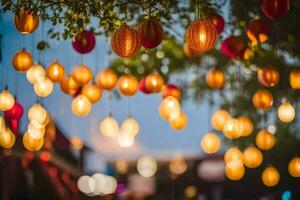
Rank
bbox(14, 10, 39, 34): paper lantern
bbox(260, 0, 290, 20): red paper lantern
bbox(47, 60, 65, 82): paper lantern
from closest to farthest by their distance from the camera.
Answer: bbox(260, 0, 290, 20): red paper lantern < bbox(14, 10, 39, 34): paper lantern < bbox(47, 60, 65, 82): paper lantern

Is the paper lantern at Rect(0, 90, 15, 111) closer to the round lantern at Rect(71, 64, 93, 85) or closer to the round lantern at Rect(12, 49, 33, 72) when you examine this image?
the round lantern at Rect(12, 49, 33, 72)

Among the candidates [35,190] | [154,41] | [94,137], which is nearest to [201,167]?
[94,137]

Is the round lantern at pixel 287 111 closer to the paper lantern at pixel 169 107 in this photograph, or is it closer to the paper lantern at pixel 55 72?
the paper lantern at pixel 169 107

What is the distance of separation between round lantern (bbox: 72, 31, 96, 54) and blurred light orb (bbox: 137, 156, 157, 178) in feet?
31.2

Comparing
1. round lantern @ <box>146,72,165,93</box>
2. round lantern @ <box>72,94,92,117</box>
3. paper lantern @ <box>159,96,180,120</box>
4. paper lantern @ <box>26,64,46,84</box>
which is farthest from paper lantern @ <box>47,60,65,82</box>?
paper lantern @ <box>159,96,180,120</box>

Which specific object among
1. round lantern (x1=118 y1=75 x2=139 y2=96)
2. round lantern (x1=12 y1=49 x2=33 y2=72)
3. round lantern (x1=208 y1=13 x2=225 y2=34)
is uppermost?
round lantern (x1=208 y1=13 x2=225 y2=34)

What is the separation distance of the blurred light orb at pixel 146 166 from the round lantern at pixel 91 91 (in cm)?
820

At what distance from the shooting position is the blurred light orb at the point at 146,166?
48.7 feet

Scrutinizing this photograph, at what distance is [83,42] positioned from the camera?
528cm

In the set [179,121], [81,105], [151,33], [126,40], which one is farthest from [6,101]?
[151,33]

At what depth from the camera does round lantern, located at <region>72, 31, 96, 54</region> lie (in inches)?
206

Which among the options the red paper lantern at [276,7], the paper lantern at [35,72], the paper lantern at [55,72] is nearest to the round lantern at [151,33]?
the red paper lantern at [276,7]

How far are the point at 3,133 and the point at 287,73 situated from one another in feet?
13.5

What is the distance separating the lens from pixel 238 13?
7461 mm
